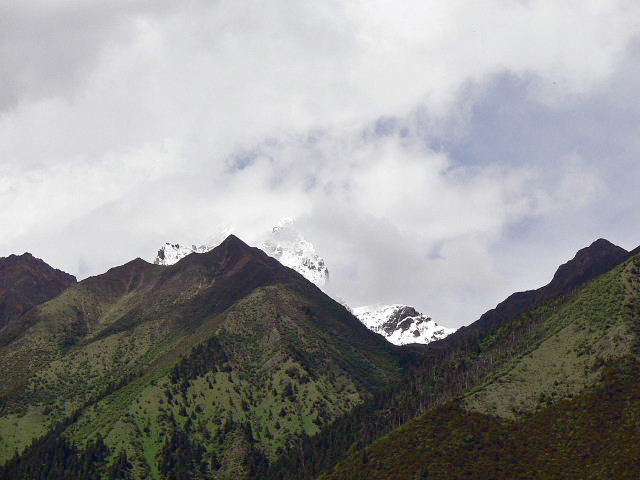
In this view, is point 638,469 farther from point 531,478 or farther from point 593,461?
point 531,478

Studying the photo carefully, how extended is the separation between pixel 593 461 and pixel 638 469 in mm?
13405

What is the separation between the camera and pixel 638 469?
186 metres

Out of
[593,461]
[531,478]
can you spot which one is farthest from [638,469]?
[531,478]

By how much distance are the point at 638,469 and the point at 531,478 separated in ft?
84.4

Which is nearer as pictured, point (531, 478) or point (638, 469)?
point (638, 469)

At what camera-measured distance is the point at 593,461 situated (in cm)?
19738

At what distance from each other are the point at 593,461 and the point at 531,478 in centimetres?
1537
